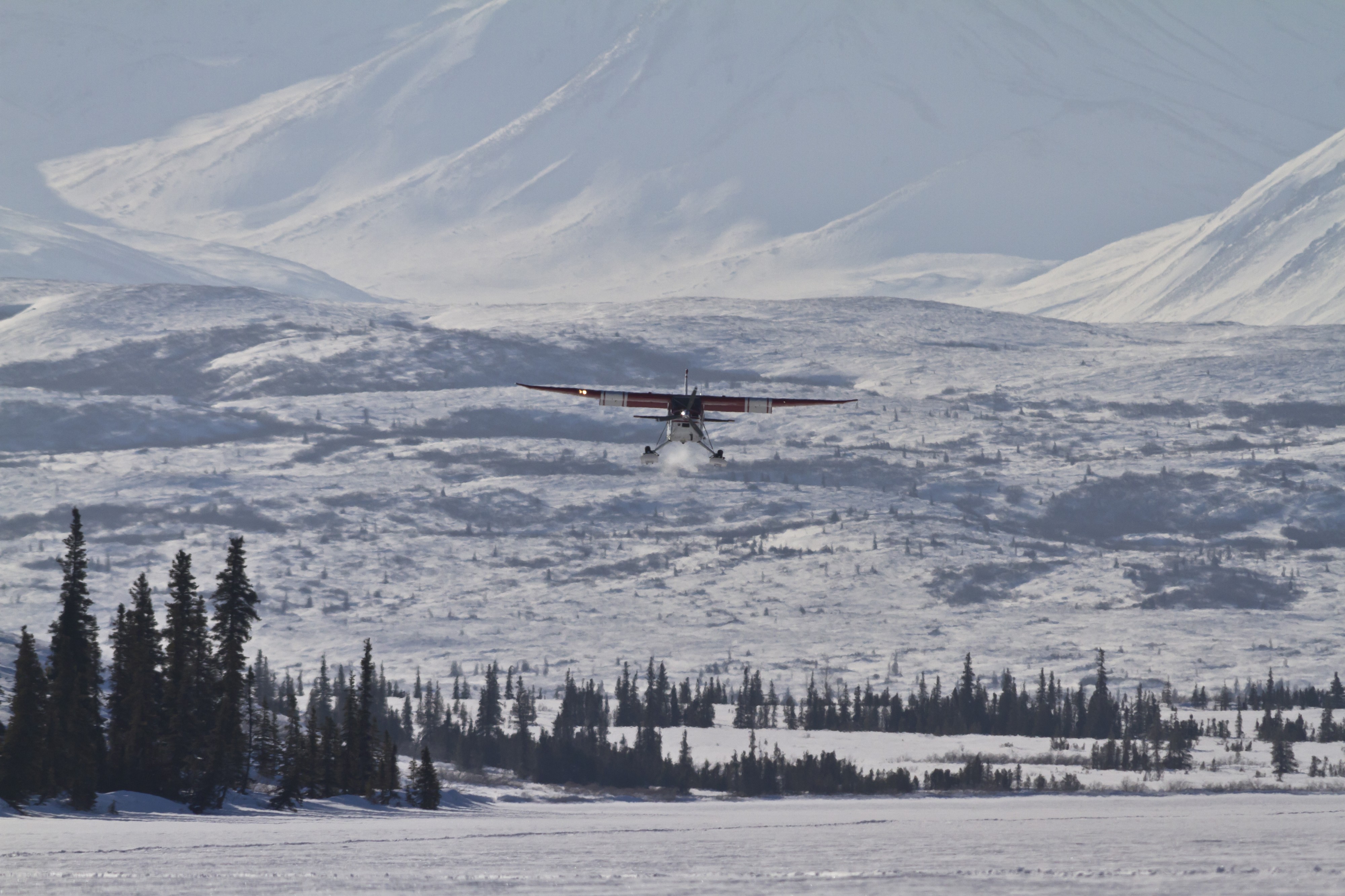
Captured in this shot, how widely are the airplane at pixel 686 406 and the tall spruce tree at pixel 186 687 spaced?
34184 mm

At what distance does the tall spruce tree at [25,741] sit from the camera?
103 metres

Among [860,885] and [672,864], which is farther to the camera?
[672,864]

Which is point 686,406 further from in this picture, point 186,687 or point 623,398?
point 186,687

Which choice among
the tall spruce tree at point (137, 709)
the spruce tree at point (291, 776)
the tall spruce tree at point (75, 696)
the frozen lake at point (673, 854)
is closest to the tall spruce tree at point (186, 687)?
the tall spruce tree at point (137, 709)

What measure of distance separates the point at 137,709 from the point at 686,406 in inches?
1794

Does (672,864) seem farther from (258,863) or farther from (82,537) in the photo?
(82,537)

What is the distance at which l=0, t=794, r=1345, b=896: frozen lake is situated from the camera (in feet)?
250

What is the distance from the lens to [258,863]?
82000mm

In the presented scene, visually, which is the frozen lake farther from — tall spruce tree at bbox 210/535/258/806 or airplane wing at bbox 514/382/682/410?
airplane wing at bbox 514/382/682/410

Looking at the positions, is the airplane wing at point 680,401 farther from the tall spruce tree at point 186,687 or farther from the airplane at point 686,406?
the tall spruce tree at point 186,687

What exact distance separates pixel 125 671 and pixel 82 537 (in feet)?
37.8

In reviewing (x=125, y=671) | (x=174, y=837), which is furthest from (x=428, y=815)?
(x=174, y=837)

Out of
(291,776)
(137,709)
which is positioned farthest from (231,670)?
(291,776)

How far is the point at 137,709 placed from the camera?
121 meters
